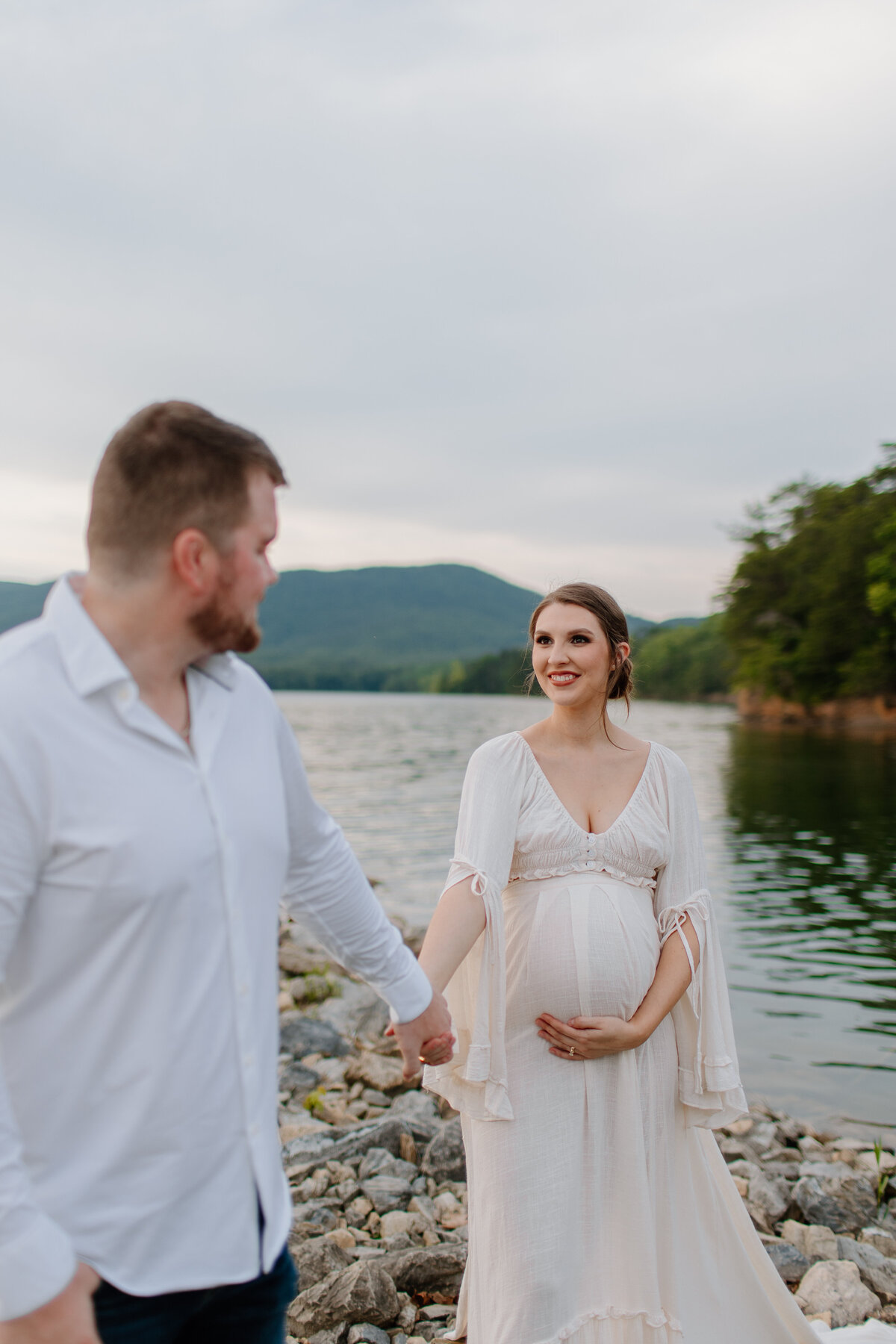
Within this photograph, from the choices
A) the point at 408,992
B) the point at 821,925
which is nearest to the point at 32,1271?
the point at 408,992

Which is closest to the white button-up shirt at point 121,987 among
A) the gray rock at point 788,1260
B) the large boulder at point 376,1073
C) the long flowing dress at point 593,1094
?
the long flowing dress at point 593,1094

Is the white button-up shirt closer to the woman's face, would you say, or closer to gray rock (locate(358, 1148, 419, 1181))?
the woman's face

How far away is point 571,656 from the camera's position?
3371mm

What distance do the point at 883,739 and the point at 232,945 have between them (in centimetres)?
5566

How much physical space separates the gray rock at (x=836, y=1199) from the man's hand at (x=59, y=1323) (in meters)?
4.52

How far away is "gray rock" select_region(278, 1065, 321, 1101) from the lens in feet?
21.9

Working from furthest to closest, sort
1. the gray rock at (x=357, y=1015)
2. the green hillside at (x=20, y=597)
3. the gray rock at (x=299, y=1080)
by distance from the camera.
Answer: the green hillside at (x=20, y=597) < the gray rock at (x=357, y=1015) < the gray rock at (x=299, y=1080)

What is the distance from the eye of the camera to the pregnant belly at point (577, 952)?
311cm

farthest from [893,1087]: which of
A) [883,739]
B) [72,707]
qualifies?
[883,739]

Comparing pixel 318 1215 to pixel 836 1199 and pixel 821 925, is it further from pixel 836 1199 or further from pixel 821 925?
pixel 821 925

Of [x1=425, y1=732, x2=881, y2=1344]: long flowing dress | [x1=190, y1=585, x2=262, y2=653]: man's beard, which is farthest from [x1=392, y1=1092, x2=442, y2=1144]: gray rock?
[x1=190, y1=585, x2=262, y2=653]: man's beard

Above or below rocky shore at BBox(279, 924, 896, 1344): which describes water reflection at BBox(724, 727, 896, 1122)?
below

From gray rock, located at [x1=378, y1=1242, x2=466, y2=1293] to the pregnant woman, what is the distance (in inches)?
23.2

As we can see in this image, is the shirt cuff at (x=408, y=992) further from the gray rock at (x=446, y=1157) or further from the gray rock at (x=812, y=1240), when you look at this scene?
the gray rock at (x=812, y=1240)
